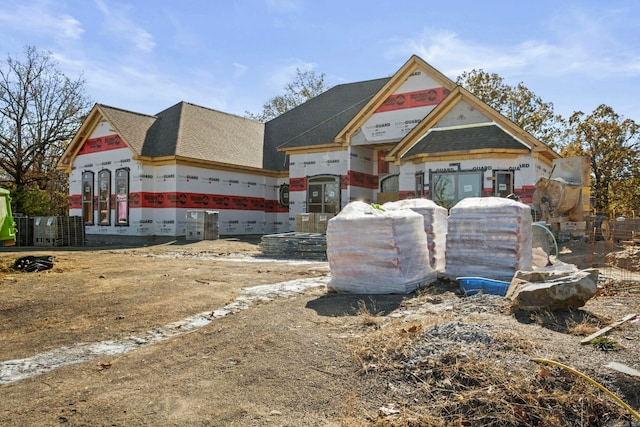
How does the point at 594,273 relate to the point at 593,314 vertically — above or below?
above

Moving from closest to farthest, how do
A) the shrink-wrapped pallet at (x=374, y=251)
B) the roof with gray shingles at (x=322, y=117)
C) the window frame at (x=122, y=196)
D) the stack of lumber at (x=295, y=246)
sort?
the shrink-wrapped pallet at (x=374, y=251) → the stack of lumber at (x=295, y=246) → the window frame at (x=122, y=196) → the roof with gray shingles at (x=322, y=117)

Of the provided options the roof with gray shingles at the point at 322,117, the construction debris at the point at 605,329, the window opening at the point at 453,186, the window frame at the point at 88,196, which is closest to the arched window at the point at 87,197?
the window frame at the point at 88,196

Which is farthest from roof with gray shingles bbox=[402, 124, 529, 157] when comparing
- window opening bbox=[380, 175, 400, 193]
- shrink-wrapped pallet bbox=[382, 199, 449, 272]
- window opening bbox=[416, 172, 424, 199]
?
shrink-wrapped pallet bbox=[382, 199, 449, 272]

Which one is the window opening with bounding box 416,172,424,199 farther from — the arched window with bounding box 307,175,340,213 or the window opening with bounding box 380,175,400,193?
the arched window with bounding box 307,175,340,213

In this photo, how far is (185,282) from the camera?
9.35 metres

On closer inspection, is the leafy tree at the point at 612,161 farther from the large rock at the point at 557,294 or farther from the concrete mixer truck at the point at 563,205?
the large rock at the point at 557,294

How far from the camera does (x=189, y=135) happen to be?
80.0 feet

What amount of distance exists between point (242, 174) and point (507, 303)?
21.5 m

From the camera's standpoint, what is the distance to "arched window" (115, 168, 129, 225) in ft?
78.7

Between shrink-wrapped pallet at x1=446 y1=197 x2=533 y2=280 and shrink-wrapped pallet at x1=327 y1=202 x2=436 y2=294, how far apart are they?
92 cm

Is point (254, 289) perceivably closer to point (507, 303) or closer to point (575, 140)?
point (507, 303)

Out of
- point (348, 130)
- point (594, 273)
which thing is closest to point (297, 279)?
point (594, 273)

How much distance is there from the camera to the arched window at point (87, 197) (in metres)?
25.9

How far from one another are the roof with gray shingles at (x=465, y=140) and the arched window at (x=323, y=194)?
5.37 m
